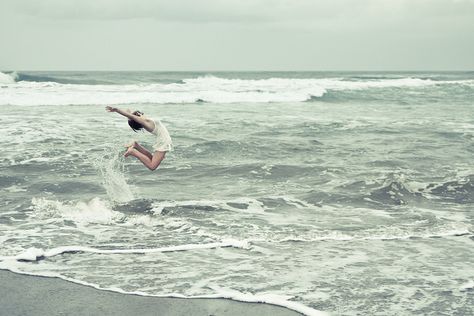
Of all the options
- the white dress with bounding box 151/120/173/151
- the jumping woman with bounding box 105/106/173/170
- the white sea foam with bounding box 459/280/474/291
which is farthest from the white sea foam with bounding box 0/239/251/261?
the white dress with bounding box 151/120/173/151

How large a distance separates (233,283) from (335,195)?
437cm

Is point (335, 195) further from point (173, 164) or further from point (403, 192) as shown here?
point (173, 164)

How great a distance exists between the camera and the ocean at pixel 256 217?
5391mm

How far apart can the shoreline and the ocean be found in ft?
0.49

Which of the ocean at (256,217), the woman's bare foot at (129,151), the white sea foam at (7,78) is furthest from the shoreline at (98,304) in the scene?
the white sea foam at (7,78)

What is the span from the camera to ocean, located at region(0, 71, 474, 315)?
5391mm

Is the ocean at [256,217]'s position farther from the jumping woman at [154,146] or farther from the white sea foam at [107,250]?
the jumping woman at [154,146]

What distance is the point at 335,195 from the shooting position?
9.41m

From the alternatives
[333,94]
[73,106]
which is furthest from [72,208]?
[333,94]

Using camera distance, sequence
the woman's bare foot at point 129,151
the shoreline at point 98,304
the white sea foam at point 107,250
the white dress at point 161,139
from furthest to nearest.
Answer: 1. the white dress at point 161,139
2. the woman's bare foot at point 129,151
3. the white sea foam at point 107,250
4. the shoreline at point 98,304

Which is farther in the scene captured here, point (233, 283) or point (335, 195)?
point (335, 195)

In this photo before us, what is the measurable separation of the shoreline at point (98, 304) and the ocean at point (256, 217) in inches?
5.9

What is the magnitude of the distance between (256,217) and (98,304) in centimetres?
355

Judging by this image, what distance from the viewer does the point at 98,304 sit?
15.9 feet
